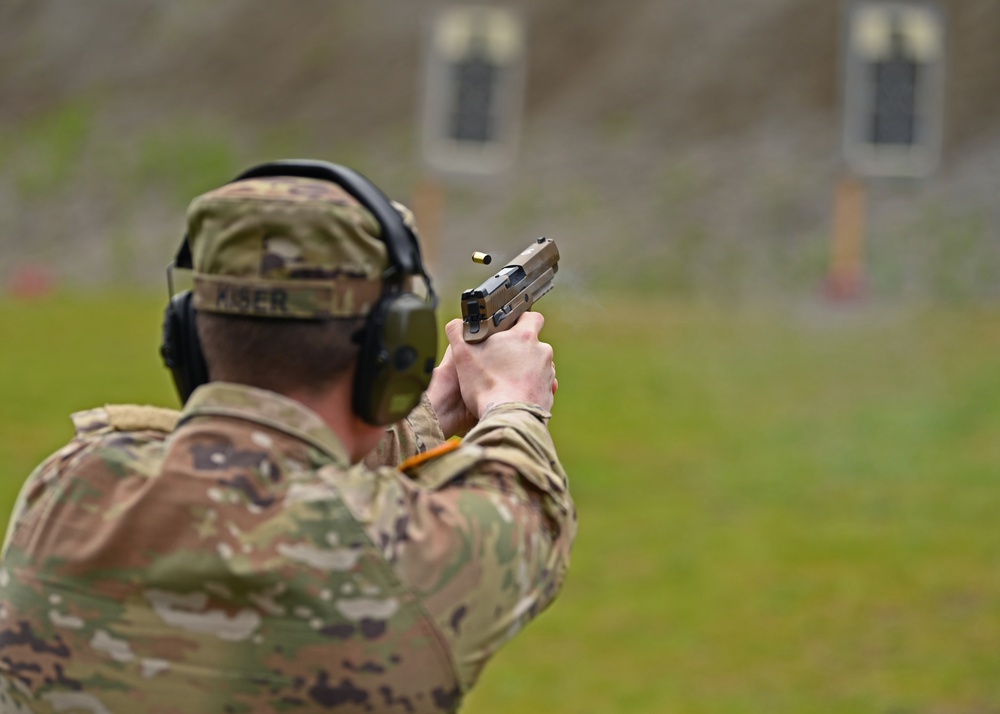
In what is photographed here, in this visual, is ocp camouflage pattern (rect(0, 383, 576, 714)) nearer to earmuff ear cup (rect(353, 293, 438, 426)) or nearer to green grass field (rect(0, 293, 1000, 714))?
earmuff ear cup (rect(353, 293, 438, 426))

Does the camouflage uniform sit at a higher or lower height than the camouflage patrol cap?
lower

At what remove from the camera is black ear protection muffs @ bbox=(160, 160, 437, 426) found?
3.89ft

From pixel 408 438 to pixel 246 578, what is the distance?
1.74 ft

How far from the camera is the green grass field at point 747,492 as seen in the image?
541 cm

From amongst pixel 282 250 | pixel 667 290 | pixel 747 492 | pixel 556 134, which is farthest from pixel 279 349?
pixel 556 134

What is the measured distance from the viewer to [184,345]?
126 centimetres

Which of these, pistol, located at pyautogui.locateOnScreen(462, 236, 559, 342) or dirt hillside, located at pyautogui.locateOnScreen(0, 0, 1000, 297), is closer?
pistol, located at pyautogui.locateOnScreen(462, 236, 559, 342)

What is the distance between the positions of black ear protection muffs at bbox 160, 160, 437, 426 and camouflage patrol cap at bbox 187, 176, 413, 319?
2 cm

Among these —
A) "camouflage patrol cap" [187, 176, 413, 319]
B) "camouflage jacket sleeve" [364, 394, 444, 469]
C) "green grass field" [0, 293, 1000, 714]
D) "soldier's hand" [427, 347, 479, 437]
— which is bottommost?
"green grass field" [0, 293, 1000, 714]

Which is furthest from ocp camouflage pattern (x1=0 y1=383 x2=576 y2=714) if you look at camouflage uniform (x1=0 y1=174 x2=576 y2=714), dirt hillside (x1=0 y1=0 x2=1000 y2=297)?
dirt hillside (x1=0 y1=0 x2=1000 y2=297)

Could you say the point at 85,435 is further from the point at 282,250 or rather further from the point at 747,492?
the point at 747,492

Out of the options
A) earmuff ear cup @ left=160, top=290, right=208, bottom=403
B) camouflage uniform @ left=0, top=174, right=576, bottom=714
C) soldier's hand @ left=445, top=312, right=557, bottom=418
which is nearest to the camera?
camouflage uniform @ left=0, top=174, right=576, bottom=714

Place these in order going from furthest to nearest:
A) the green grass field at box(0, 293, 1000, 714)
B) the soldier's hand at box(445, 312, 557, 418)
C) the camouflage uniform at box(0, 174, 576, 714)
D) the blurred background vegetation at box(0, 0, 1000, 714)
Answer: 1. the blurred background vegetation at box(0, 0, 1000, 714)
2. the green grass field at box(0, 293, 1000, 714)
3. the soldier's hand at box(445, 312, 557, 418)
4. the camouflage uniform at box(0, 174, 576, 714)

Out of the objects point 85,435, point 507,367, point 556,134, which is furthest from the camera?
point 556,134
